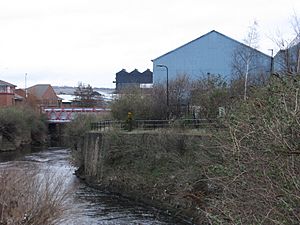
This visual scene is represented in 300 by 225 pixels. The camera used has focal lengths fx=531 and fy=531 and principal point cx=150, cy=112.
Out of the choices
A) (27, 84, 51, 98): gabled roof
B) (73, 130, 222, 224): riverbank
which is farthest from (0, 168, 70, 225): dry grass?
(27, 84, 51, 98): gabled roof

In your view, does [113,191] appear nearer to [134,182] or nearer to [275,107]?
[134,182]

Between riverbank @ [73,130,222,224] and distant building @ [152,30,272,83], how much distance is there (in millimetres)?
12944

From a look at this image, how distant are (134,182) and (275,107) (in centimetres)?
2069

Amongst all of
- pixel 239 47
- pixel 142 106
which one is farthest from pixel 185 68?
pixel 142 106

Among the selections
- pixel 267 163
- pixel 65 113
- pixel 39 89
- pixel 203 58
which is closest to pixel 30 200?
pixel 267 163

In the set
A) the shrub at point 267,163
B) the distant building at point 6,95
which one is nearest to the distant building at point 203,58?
the distant building at point 6,95

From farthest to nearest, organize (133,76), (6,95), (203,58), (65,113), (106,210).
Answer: (133,76) < (6,95) < (65,113) < (203,58) < (106,210)

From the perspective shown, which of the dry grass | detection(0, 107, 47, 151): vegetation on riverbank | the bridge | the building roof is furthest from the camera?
the building roof

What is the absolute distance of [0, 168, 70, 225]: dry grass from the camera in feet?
43.2

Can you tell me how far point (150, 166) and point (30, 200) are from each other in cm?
1322

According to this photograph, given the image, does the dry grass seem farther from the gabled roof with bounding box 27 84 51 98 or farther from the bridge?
the gabled roof with bounding box 27 84 51 98

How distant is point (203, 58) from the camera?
44.6m

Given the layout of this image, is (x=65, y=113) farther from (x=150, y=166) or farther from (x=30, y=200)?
(x=30, y=200)

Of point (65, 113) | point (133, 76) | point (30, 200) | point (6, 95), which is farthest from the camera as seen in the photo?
point (133, 76)
